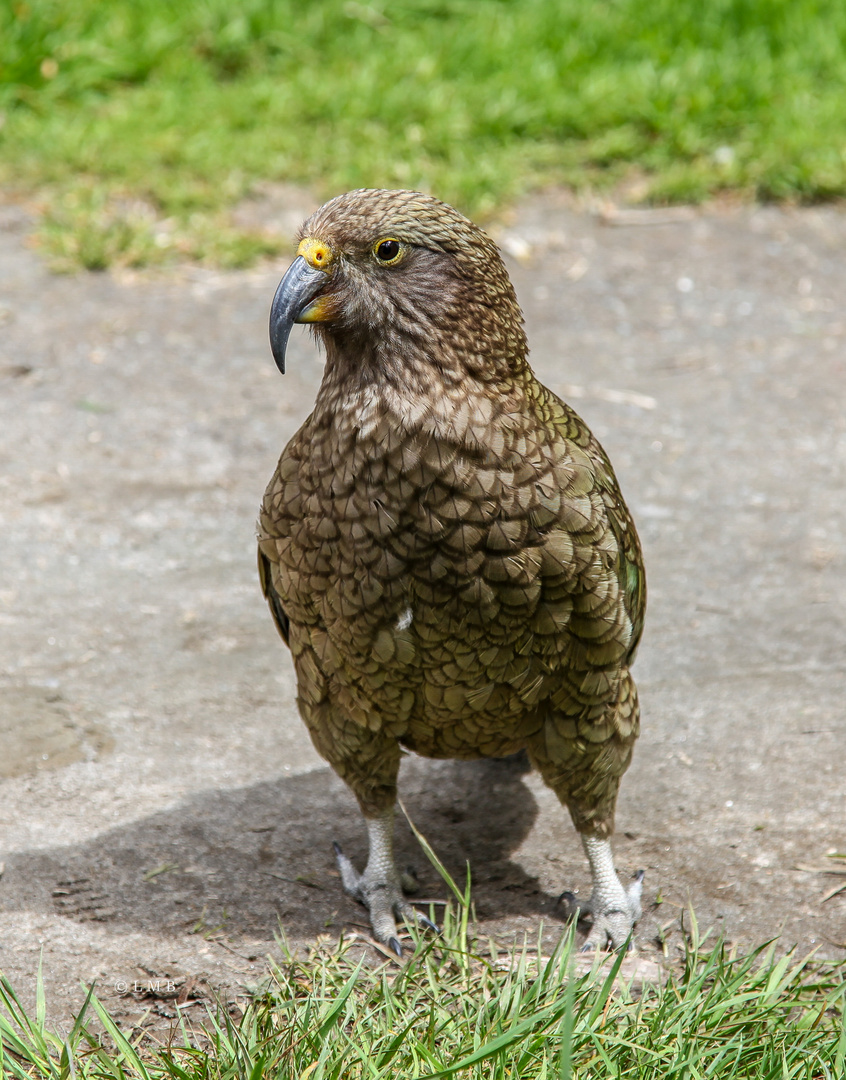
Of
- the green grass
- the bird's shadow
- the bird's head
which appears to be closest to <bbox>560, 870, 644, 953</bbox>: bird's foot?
the bird's shadow

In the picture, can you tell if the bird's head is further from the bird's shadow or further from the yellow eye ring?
the bird's shadow

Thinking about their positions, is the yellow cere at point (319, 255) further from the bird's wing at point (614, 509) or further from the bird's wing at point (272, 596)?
the bird's wing at point (272, 596)

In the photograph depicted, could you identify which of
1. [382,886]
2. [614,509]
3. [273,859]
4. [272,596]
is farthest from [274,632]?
[614,509]

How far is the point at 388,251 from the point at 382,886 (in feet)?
5.71

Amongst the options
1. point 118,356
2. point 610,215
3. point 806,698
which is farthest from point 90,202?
point 806,698

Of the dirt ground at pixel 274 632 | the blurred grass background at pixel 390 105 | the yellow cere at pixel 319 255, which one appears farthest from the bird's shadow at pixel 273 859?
the blurred grass background at pixel 390 105

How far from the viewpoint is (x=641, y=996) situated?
9.79ft

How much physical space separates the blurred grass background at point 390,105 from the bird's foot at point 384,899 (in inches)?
162

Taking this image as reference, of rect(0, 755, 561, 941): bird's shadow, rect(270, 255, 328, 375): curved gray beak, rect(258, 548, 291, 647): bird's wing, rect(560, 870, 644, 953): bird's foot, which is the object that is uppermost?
rect(270, 255, 328, 375): curved gray beak

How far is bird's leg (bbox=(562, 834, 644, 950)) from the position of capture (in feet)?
10.9

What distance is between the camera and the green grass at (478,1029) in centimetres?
265

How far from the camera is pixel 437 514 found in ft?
9.00

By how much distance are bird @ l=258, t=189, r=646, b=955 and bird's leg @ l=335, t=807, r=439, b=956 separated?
0.38 meters

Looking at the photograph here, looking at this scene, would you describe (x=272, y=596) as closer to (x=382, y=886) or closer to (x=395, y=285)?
(x=382, y=886)
